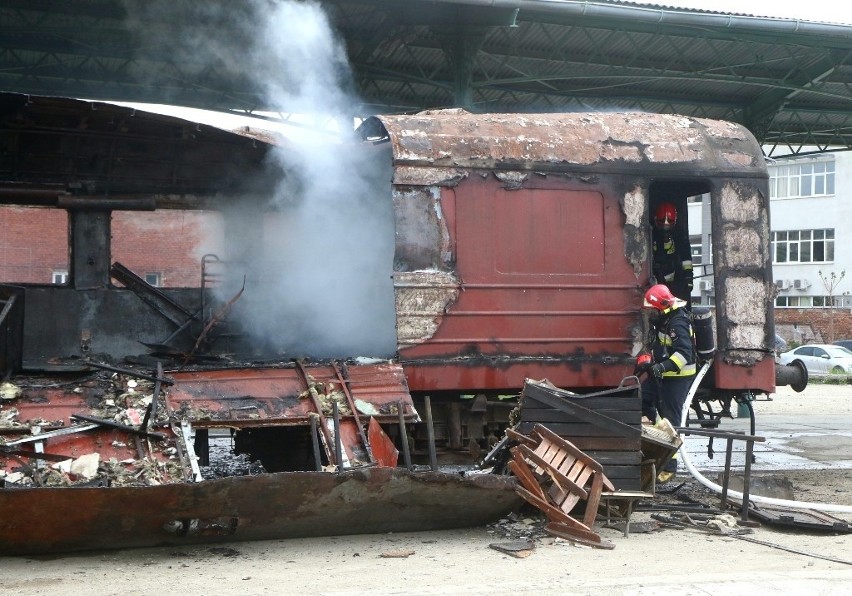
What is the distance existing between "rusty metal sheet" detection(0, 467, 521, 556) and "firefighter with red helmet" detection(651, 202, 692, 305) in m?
4.24

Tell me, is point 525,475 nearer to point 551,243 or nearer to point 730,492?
point 730,492

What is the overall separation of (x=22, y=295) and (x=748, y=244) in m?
6.65

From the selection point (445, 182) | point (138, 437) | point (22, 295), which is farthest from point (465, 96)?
point (138, 437)

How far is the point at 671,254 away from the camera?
10.0 metres

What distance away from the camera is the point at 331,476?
591 cm

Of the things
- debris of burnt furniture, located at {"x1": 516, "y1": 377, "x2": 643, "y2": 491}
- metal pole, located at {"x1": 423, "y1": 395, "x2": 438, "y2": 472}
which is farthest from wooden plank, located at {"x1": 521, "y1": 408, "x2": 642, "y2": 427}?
metal pole, located at {"x1": 423, "y1": 395, "x2": 438, "y2": 472}

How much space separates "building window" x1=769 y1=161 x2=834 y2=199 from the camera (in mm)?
43344

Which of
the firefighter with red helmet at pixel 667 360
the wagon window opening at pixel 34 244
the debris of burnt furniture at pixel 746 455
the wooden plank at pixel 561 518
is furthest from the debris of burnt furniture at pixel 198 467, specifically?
the firefighter with red helmet at pixel 667 360

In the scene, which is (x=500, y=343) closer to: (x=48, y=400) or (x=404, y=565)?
(x=404, y=565)

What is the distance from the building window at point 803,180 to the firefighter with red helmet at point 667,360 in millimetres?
38016

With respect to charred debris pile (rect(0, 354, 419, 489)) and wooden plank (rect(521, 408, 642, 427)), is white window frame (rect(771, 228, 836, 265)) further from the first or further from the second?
charred debris pile (rect(0, 354, 419, 489))

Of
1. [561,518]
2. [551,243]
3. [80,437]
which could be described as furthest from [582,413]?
[80,437]

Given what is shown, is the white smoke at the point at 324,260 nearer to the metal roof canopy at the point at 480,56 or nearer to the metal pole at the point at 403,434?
the metal pole at the point at 403,434

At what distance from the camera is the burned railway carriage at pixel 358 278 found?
23.2 ft
